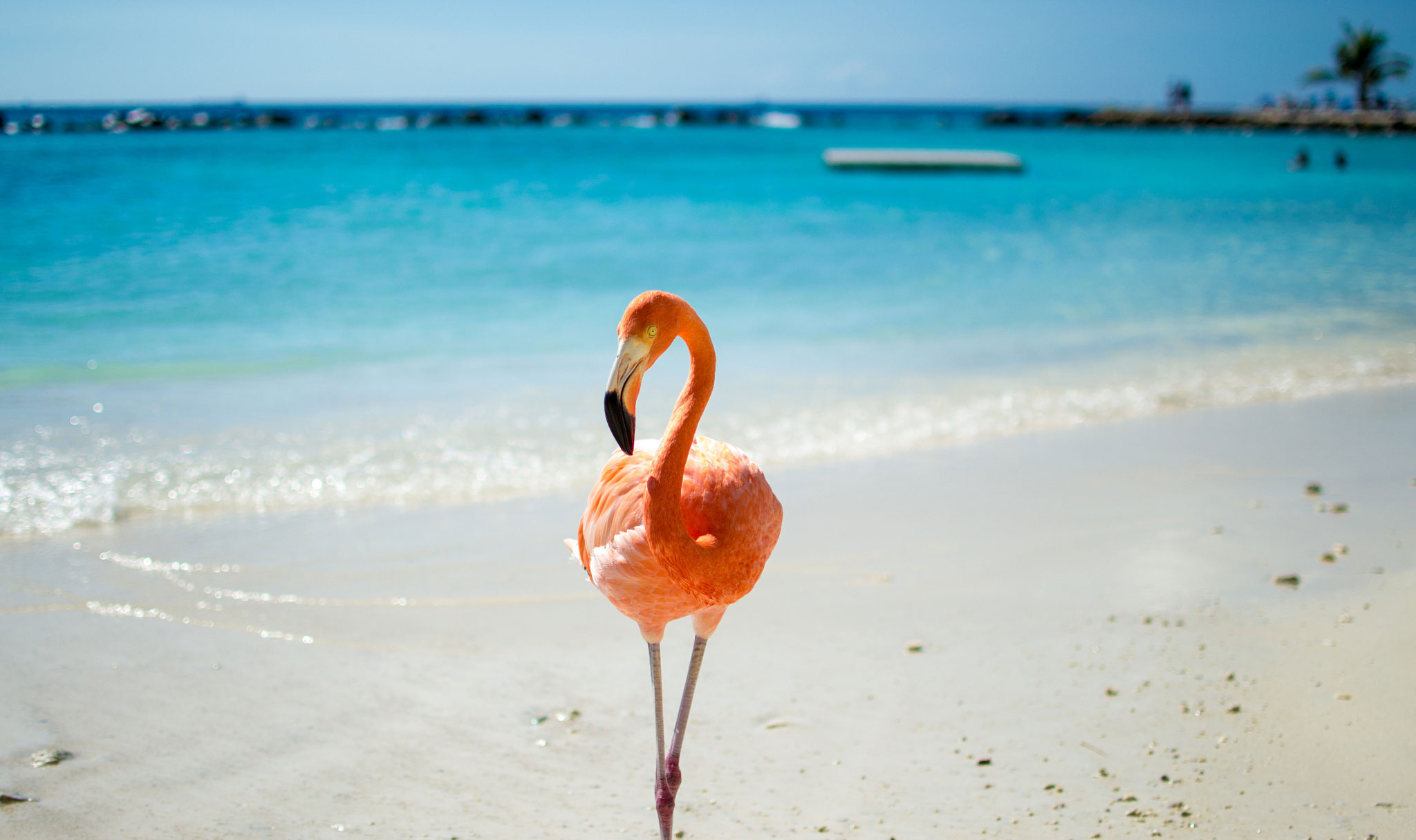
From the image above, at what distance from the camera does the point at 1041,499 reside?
566cm

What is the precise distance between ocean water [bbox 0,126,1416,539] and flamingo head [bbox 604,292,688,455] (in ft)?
12.1

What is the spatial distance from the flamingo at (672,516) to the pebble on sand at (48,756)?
1974mm

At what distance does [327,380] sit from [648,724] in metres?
6.28

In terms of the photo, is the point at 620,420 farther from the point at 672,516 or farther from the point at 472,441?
the point at 472,441

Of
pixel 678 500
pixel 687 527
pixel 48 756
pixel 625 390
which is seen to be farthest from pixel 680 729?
pixel 48 756

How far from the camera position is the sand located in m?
3.03

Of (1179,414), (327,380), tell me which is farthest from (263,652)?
(1179,414)

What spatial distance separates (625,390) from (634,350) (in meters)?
0.12

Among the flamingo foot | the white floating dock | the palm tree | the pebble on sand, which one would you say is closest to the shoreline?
the pebble on sand

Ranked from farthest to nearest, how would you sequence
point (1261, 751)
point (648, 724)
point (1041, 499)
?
1. point (1041, 499)
2. point (648, 724)
3. point (1261, 751)

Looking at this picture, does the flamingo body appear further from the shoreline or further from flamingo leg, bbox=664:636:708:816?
the shoreline

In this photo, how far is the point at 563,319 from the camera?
37.2 feet

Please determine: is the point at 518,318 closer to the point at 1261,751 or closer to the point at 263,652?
the point at 263,652

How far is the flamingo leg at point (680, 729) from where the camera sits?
9.19 ft
